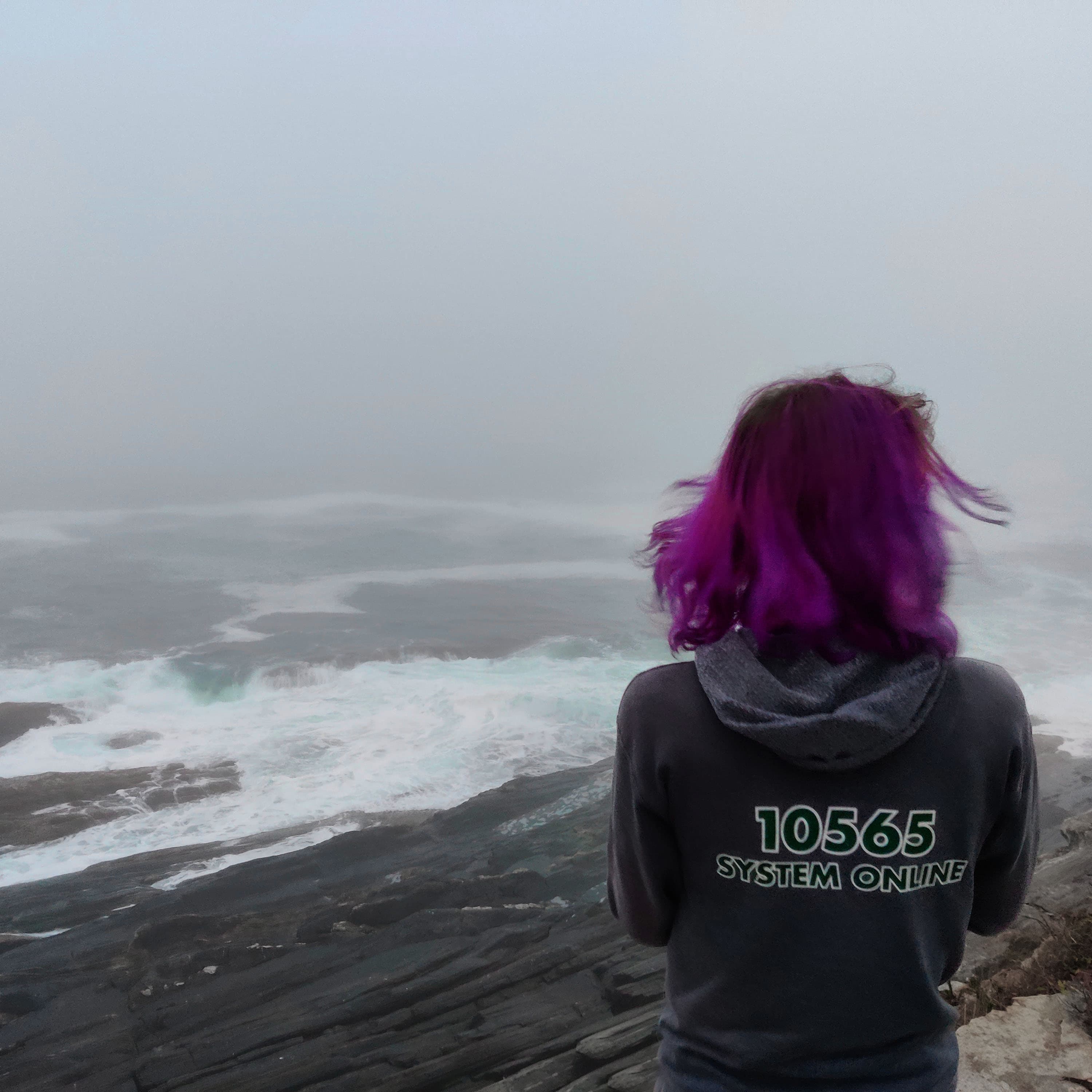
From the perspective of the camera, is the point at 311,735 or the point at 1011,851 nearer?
the point at 1011,851

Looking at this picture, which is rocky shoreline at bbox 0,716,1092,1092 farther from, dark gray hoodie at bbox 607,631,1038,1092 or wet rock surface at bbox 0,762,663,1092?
dark gray hoodie at bbox 607,631,1038,1092

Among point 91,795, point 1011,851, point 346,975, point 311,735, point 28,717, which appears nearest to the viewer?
point 1011,851

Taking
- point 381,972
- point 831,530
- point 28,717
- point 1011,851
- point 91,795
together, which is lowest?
point 381,972

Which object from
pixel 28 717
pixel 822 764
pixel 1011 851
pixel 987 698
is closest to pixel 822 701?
pixel 822 764

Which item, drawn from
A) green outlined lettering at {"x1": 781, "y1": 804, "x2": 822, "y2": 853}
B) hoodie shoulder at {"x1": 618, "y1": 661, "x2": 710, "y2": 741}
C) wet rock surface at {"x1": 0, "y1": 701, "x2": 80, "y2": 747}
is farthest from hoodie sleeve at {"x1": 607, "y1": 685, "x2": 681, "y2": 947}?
wet rock surface at {"x1": 0, "y1": 701, "x2": 80, "y2": 747}

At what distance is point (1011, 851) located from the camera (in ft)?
2.66

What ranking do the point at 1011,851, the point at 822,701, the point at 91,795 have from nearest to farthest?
1. the point at 822,701
2. the point at 1011,851
3. the point at 91,795

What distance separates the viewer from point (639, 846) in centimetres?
79

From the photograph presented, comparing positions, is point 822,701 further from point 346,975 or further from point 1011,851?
point 346,975

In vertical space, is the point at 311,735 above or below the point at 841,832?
below

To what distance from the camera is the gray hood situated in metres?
0.68

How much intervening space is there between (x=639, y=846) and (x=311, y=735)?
3.89m

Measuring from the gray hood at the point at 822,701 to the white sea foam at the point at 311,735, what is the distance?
11.1 ft

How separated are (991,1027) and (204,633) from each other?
5.00 metres
